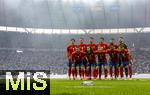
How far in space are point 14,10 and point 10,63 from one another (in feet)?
20.3

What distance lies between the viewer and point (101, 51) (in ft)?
59.1

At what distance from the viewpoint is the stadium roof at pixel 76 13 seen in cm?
4622

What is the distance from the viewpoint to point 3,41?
4844 cm

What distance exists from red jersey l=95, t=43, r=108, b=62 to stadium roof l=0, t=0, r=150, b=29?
28.2 meters

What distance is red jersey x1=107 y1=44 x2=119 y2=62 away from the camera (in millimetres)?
17900

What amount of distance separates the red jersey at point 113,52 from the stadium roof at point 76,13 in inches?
1113

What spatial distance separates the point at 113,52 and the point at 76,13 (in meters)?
30.0

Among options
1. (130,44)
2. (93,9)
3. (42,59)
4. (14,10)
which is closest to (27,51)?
(42,59)

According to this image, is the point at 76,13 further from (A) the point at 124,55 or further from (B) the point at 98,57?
(A) the point at 124,55

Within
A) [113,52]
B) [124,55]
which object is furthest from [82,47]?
[124,55]

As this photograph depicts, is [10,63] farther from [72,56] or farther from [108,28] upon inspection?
[72,56]

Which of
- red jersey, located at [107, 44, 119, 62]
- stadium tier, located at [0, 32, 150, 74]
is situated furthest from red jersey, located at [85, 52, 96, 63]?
stadium tier, located at [0, 32, 150, 74]

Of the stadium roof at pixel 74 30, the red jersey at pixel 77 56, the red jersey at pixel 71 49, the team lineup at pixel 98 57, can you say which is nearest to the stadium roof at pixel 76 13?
the stadium roof at pixel 74 30

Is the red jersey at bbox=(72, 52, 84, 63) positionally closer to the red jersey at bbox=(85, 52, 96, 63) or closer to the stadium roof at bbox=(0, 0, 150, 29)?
the red jersey at bbox=(85, 52, 96, 63)
